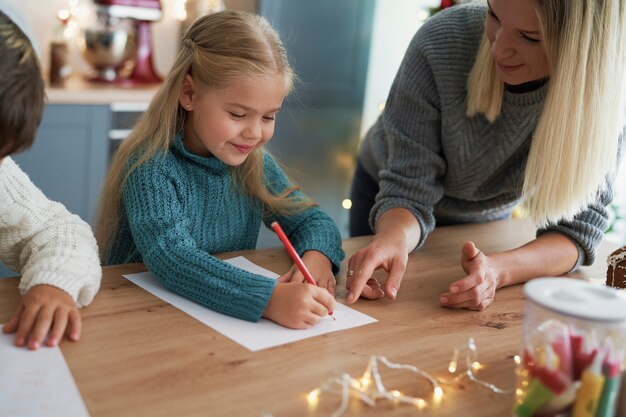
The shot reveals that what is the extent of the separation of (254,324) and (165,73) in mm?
2437

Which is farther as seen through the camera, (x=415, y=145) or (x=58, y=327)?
(x=415, y=145)

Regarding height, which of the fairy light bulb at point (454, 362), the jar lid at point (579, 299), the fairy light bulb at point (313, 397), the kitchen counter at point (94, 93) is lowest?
the kitchen counter at point (94, 93)

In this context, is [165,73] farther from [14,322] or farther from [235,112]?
[14,322]

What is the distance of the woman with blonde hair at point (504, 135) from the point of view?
1.26m

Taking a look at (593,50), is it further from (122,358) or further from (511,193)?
(122,358)

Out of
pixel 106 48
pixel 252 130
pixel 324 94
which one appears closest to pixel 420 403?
pixel 252 130

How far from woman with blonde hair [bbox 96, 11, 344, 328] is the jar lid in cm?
44

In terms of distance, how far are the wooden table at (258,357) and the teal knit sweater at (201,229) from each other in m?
0.06

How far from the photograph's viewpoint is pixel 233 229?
1.46 metres

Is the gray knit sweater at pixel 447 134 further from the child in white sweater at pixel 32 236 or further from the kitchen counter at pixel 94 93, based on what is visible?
the kitchen counter at pixel 94 93

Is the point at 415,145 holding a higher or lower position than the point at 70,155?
higher

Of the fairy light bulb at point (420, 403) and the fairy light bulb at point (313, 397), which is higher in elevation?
the fairy light bulb at point (313, 397)

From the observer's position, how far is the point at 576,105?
4.24 feet

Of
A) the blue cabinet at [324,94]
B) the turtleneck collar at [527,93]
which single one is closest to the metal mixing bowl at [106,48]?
the blue cabinet at [324,94]
